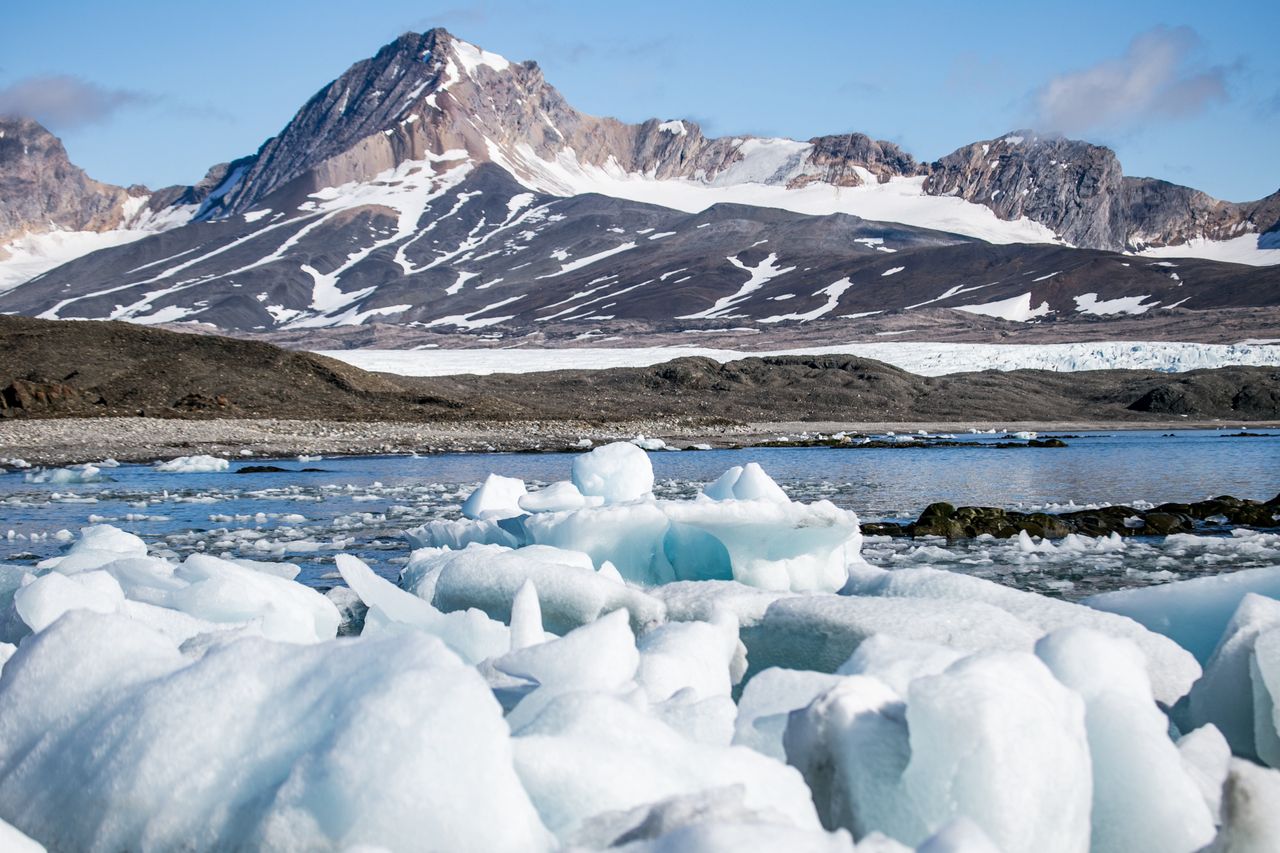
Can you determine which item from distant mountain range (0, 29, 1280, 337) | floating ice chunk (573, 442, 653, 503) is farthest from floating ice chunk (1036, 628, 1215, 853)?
distant mountain range (0, 29, 1280, 337)

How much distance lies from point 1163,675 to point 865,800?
252 centimetres

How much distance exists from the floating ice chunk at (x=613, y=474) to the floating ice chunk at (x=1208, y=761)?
25.8 feet

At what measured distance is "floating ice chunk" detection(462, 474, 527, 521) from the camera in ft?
36.7

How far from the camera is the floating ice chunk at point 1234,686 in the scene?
15.4 ft

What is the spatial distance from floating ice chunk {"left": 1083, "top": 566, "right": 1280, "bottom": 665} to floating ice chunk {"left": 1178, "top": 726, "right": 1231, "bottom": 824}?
2.00m

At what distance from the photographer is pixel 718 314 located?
4459 inches

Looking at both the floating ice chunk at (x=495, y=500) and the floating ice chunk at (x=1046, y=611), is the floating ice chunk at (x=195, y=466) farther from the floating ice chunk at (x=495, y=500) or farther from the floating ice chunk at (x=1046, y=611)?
the floating ice chunk at (x=1046, y=611)

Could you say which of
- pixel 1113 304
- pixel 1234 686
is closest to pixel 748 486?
pixel 1234 686

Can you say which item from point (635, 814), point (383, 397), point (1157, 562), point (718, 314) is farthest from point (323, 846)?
point (718, 314)

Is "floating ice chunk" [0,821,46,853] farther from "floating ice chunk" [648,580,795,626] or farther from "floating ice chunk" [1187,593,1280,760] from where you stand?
"floating ice chunk" [1187,593,1280,760]

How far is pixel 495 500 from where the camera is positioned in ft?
37.8

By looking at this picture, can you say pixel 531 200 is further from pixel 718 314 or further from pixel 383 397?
pixel 383 397

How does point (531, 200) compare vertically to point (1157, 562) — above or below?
above

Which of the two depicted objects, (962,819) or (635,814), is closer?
(962,819)
